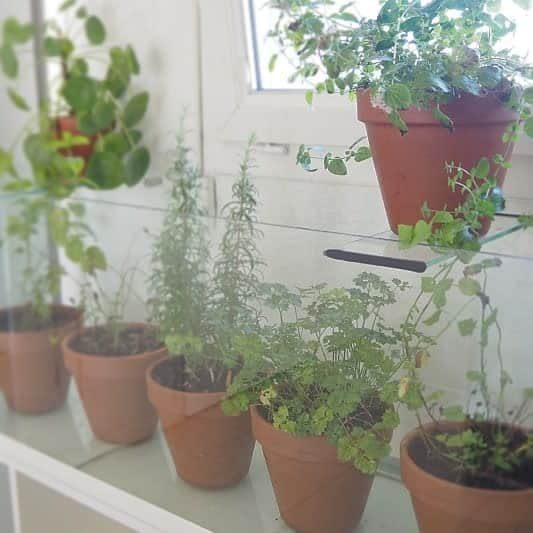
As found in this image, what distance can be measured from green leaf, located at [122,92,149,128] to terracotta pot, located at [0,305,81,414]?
0.40 metres

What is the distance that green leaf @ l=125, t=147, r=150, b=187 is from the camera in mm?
1395

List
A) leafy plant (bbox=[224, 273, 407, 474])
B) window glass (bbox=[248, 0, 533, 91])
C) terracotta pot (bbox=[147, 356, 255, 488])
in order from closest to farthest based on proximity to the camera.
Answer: leafy plant (bbox=[224, 273, 407, 474]) → terracotta pot (bbox=[147, 356, 255, 488]) → window glass (bbox=[248, 0, 533, 91])

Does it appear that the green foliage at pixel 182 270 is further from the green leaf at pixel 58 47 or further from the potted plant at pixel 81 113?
the green leaf at pixel 58 47

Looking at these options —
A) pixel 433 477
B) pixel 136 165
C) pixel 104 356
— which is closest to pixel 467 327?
pixel 433 477

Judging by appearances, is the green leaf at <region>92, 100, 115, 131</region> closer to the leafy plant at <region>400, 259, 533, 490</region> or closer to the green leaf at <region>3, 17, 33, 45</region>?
the green leaf at <region>3, 17, 33, 45</region>

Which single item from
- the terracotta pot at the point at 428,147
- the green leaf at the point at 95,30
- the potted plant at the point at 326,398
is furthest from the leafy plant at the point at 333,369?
the green leaf at the point at 95,30

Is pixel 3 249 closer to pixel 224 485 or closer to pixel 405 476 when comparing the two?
pixel 224 485

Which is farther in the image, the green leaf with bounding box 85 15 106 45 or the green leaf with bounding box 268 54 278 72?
the green leaf with bounding box 85 15 106 45

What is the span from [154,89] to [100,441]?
26.2 inches

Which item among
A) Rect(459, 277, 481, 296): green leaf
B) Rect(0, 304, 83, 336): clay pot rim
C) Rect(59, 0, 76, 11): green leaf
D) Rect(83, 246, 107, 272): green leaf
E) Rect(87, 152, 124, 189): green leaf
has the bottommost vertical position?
Rect(0, 304, 83, 336): clay pot rim

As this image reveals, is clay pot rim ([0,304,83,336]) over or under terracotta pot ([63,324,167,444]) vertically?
over

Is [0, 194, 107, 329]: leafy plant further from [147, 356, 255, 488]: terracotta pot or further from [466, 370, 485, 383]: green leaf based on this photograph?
[466, 370, 485, 383]: green leaf

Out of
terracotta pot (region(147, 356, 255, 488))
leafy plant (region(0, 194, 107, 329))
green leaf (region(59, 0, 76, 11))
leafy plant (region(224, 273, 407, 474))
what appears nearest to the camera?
leafy plant (region(224, 273, 407, 474))

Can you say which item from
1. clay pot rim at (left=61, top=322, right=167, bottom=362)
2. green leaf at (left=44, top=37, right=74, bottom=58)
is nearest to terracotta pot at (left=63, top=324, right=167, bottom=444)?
clay pot rim at (left=61, top=322, right=167, bottom=362)
